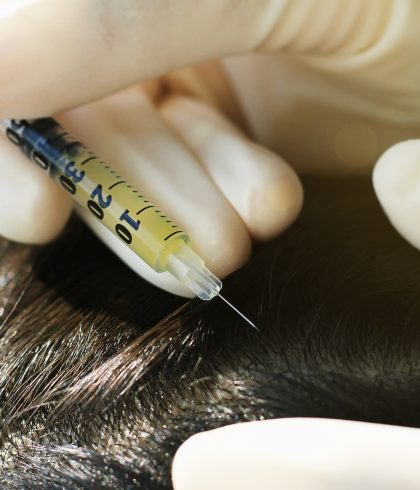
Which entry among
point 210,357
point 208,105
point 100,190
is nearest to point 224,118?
point 208,105

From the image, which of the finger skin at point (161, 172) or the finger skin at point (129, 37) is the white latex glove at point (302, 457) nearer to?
the finger skin at point (161, 172)

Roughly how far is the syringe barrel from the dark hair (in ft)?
0.14

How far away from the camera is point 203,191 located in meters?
0.58

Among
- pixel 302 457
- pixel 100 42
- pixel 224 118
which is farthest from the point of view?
pixel 224 118

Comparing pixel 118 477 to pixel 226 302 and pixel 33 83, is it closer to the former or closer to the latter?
pixel 226 302

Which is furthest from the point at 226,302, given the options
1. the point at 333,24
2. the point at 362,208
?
the point at 333,24

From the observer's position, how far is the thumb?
50cm

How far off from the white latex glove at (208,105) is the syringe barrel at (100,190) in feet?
0.04

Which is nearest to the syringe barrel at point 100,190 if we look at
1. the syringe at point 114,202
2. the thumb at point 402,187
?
the syringe at point 114,202

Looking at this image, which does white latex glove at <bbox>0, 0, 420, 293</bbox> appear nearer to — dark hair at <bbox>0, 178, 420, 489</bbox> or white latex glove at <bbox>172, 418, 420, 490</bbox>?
dark hair at <bbox>0, 178, 420, 489</bbox>

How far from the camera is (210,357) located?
48 cm

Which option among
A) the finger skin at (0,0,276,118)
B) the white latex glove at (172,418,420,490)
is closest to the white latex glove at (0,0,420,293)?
the finger skin at (0,0,276,118)

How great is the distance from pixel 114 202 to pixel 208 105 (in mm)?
177

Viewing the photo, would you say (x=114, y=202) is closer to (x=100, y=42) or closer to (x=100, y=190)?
(x=100, y=190)
